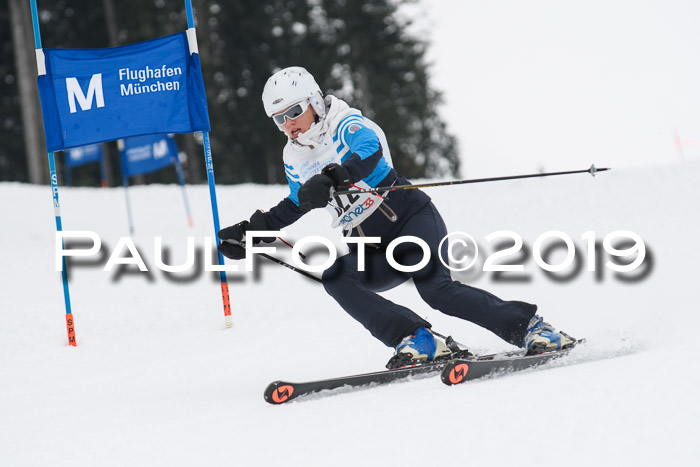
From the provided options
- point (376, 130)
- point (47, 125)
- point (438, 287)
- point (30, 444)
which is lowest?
point (30, 444)

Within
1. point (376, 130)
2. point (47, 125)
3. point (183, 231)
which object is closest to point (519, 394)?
point (376, 130)

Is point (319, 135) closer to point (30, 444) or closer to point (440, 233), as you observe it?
point (440, 233)

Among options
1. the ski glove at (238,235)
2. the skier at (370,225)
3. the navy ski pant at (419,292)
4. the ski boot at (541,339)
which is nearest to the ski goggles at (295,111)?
the skier at (370,225)

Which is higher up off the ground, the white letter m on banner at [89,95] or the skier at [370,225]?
the white letter m on banner at [89,95]

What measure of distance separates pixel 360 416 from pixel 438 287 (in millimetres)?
976

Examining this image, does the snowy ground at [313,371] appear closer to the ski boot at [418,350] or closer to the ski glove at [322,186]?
the ski boot at [418,350]

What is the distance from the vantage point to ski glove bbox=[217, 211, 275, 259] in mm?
3871

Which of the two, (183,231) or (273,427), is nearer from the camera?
(273,427)

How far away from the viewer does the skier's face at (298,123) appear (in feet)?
11.9

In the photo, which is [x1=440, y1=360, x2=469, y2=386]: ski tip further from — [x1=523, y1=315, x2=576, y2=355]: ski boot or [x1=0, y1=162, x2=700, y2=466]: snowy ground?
[x1=523, y1=315, x2=576, y2=355]: ski boot

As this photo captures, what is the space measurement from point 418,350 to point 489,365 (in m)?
0.35

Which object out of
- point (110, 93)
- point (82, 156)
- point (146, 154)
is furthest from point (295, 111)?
point (82, 156)

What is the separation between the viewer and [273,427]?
9.11ft

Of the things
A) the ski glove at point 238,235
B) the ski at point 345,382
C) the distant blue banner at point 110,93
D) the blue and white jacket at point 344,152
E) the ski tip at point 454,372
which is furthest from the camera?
the distant blue banner at point 110,93
